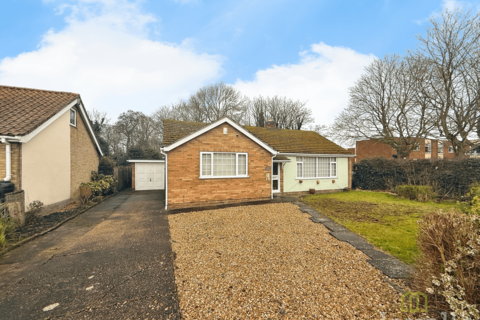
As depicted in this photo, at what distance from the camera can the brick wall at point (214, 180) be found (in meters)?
9.96

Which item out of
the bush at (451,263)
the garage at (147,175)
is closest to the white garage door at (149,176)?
the garage at (147,175)

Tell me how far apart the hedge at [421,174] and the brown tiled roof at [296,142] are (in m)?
2.98

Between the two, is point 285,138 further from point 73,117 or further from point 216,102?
point 216,102

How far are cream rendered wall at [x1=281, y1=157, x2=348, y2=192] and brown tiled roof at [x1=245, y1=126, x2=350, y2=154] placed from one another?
890 millimetres

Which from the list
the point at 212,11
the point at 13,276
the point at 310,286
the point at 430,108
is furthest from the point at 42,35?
the point at 430,108

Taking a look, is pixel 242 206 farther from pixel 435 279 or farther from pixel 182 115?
pixel 182 115

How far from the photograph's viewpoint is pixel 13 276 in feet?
13.4

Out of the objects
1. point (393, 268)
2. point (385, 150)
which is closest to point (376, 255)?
point (393, 268)

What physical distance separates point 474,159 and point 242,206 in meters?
13.7

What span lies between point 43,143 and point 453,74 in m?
26.3

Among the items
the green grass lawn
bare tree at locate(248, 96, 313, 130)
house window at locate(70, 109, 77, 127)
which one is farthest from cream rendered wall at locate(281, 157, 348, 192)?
bare tree at locate(248, 96, 313, 130)

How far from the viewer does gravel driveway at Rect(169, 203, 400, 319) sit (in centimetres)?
301

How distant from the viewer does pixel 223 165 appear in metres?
10.9

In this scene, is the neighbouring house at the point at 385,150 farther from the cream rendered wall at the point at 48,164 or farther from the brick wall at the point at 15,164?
the brick wall at the point at 15,164
